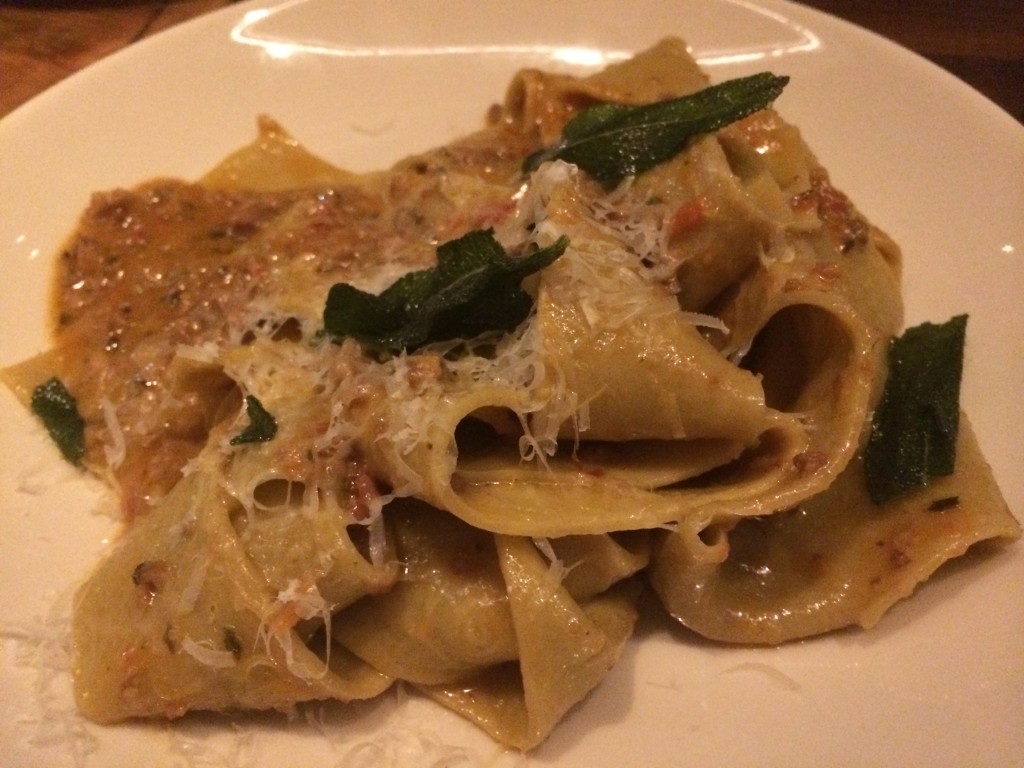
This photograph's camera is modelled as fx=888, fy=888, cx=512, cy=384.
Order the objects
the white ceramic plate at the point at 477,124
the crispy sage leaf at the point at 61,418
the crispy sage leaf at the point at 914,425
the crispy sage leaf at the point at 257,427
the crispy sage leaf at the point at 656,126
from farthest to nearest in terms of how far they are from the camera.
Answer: the crispy sage leaf at the point at 61,418
the crispy sage leaf at the point at 656,126
the crispy sage leaf at the point at 914,425
the crispy sage leaf at the point at 257,427
the white ceramic plate at the point at 477,124

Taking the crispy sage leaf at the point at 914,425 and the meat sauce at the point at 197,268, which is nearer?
the crispy sage leaf at the point at 914,425

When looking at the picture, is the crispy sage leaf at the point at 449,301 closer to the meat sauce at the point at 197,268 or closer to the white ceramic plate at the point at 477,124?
the meat sauce at the point at 197,268

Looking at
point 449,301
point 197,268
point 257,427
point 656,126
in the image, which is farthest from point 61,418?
point 656,126

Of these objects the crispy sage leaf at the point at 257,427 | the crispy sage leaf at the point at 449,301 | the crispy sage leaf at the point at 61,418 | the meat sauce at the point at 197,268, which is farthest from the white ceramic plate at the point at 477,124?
the crispy sage leaf at the point at 449,301

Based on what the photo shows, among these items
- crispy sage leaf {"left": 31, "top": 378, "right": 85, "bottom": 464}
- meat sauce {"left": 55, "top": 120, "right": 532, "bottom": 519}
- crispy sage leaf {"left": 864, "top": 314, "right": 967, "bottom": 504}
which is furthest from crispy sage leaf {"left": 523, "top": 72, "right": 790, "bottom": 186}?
crispy sage leaf {"left": 31, "top": 378, "right": 85, "bottom": 464}

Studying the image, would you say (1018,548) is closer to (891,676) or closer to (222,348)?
(891,676)

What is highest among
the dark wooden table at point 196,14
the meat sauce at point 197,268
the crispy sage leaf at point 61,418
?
the dark wooden table at point 196,14
